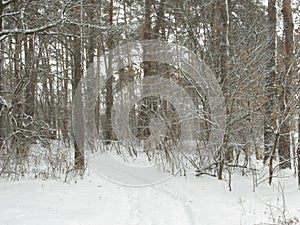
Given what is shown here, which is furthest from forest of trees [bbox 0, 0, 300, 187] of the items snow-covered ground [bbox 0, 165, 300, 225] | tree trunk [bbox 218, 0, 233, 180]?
snow-covered ground [bbox 0, 165, 300, 225]

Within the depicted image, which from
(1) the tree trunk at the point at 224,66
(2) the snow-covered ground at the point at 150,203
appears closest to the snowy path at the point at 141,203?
(2) the snow-covered ground at the point at 150,203

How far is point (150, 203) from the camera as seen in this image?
258 inches

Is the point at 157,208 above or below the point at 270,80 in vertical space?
below

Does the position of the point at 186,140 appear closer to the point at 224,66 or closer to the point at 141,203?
the point at 224,66

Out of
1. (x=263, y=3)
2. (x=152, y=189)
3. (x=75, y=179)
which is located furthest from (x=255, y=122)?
(x=263, y=3)

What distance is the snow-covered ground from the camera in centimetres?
526

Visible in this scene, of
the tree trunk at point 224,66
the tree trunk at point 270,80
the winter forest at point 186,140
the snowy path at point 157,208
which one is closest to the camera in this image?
the snowy path at point 157,208

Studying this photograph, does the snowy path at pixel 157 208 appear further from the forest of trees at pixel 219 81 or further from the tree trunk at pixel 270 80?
the tree trunk at pixel 270 80

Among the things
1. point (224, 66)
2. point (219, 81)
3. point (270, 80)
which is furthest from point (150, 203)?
point (270, 80)

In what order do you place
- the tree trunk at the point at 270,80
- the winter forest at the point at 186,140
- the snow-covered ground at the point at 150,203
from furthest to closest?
1. the tree trunk at the point at 270,80
2. the winter forest at the point at 186,140
3. the snow-covered ground at the point at 150,203

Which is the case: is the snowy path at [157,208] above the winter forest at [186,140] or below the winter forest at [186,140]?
below

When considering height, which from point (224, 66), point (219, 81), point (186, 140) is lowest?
point (186, 140)

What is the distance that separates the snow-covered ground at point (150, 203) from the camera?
5.26 meters

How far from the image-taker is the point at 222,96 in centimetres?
778
